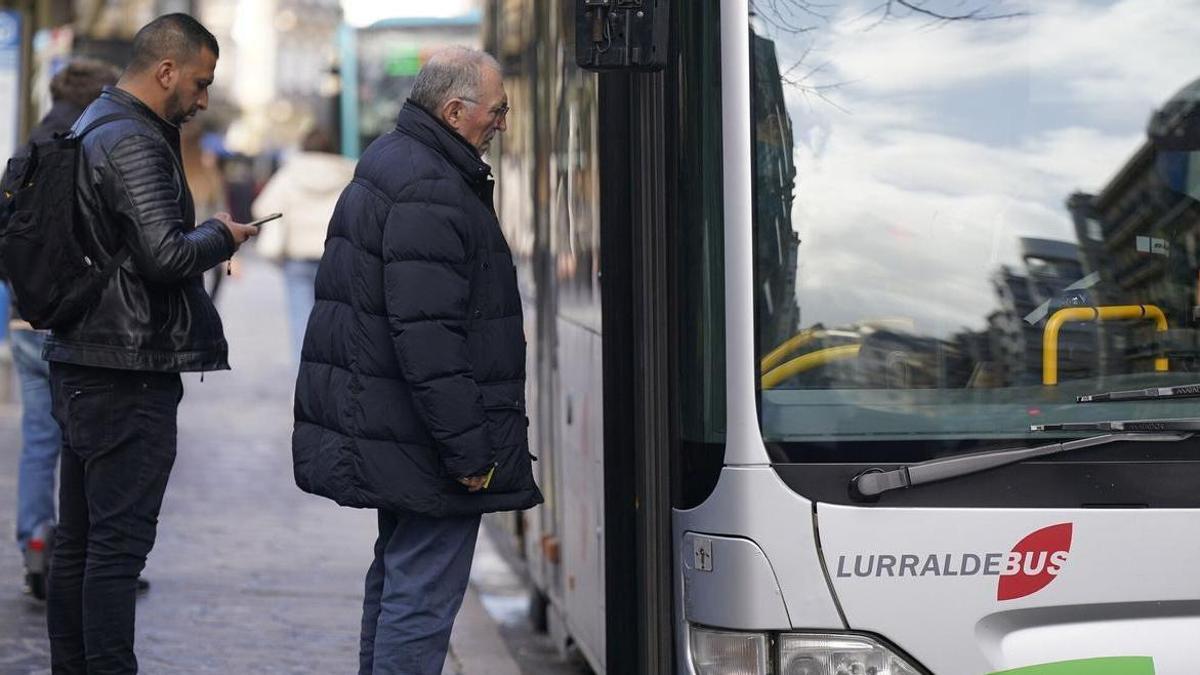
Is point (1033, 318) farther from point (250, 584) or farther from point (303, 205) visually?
point (303, 205)

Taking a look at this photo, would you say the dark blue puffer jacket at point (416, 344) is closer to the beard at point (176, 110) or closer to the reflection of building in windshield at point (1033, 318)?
the beard at point (176, 110)

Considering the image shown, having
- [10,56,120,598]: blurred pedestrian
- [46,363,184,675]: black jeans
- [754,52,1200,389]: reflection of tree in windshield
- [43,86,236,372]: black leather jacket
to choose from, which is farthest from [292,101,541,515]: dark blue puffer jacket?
[10,56,120,598]: blurred pedestrian

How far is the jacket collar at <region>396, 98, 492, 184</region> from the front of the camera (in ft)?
14.0

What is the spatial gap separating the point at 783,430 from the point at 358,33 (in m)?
17.2

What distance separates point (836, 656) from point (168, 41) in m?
2.42

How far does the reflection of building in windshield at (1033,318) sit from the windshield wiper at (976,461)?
0.16m

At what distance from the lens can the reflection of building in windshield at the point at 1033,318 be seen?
11.6ft

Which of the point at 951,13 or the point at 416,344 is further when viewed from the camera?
the point at 416,344

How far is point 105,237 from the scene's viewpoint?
475 centimetres

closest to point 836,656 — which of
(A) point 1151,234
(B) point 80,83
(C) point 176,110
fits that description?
(A) point 1151,234

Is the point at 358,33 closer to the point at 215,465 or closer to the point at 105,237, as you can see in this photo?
the point at 215,465

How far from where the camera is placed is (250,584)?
771cm

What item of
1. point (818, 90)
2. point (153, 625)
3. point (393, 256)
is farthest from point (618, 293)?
point (153, 625)

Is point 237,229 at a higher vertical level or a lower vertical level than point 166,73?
lower
